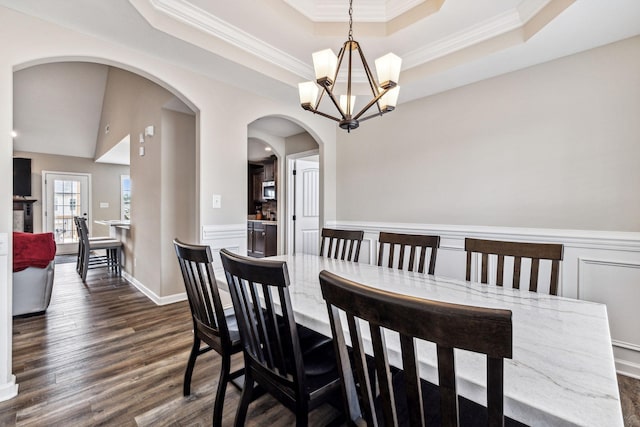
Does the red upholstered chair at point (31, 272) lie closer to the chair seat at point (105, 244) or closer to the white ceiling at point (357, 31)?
the chair seat at point (105, 244)

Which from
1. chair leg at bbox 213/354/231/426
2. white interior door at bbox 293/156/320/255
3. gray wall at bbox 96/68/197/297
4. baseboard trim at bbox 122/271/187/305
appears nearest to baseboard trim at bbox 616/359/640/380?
chair leg at bbox 213/354/231/426

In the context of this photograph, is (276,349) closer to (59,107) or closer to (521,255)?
(521,255)

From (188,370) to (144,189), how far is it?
115 inches

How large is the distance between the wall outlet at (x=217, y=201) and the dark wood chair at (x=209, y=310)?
1269 mm

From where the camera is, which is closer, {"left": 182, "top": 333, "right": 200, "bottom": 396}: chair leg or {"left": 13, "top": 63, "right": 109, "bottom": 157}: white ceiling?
{"left": 182, "top": 333, "right": 200, "bottom": 396}: chair leg

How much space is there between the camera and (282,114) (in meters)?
3.32

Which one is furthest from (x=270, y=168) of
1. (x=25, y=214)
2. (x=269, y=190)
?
(x=25, y=214)

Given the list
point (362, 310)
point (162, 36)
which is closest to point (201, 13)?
point (162, 36)

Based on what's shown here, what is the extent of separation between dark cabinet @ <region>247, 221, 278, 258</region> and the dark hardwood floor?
2830 millimetres

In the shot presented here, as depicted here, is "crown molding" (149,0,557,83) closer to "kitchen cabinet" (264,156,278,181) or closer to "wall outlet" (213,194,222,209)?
"wall outlet" (213,194,222,209)

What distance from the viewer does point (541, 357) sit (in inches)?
32.3

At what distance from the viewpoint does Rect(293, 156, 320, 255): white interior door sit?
5.14 metres

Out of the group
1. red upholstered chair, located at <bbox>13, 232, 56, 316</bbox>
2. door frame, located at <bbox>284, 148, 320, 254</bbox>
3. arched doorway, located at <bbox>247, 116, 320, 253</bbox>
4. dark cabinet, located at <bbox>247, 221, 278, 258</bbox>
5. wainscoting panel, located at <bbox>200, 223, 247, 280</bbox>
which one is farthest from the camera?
dark cabinet, located at <bbox>247, 221, 278, 258</bbox>

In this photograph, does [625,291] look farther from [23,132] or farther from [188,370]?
[23,132]
